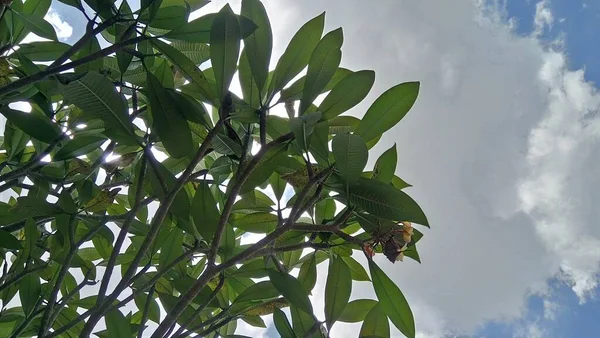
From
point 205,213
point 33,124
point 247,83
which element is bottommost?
point 205,213

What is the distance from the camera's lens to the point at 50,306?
92 cm

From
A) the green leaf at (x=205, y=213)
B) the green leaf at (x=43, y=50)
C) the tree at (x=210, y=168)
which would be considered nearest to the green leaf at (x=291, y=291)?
the tree at (x=210, y=168)

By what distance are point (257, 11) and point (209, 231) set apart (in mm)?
438

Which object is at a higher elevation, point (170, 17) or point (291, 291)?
point (170, 17)

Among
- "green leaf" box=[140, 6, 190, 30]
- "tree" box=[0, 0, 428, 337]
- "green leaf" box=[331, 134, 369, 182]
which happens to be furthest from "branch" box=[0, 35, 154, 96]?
"green leaf" box=[331, 134, 369, 182]

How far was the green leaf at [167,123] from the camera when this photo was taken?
0.97 meters

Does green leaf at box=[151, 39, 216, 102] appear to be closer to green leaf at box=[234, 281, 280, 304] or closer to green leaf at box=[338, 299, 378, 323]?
green leaf at box=[234, 281, 280, 304]

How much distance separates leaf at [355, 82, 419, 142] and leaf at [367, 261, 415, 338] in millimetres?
274

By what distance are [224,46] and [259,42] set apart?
86 mm

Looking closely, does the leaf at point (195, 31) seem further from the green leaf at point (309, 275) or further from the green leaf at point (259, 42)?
the green leaf at point (309, 275)

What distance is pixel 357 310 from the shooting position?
1.28 m

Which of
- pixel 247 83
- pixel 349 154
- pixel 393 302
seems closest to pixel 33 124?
pixel 247 83

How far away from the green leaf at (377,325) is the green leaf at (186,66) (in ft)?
1.95

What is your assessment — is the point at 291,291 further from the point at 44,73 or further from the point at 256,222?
the point at 44,73
